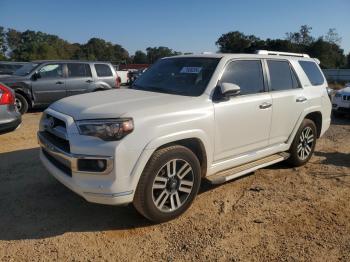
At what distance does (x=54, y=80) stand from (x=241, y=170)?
29.1 ft

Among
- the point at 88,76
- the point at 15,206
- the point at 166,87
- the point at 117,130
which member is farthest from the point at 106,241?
the point at 88,76

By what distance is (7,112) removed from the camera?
22.5ft

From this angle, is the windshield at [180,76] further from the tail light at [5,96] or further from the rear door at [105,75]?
the rear door at [105,75]

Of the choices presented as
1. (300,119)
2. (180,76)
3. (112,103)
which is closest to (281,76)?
(300,119)

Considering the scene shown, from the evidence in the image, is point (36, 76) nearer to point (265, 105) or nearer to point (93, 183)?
point (265, 105)

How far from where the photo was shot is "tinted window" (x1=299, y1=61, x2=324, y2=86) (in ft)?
20.0

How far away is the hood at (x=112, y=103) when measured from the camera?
359 cm

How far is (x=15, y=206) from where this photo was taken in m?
4.27

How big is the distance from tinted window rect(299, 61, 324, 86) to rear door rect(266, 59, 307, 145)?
451 mm

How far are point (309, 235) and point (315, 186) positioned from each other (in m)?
1.56

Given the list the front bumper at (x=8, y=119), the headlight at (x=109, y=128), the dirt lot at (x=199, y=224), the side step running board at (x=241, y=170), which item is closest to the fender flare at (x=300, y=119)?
the side step running board at (x=241, y=170)

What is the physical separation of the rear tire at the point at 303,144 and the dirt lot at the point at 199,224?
0.41 meters

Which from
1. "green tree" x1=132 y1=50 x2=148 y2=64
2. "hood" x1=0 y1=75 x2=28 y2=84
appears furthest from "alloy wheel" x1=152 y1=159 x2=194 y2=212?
"green tree" x1=132 y1=50 x2=148 y2=64

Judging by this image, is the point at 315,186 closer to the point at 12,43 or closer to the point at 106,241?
the point at 106,241
